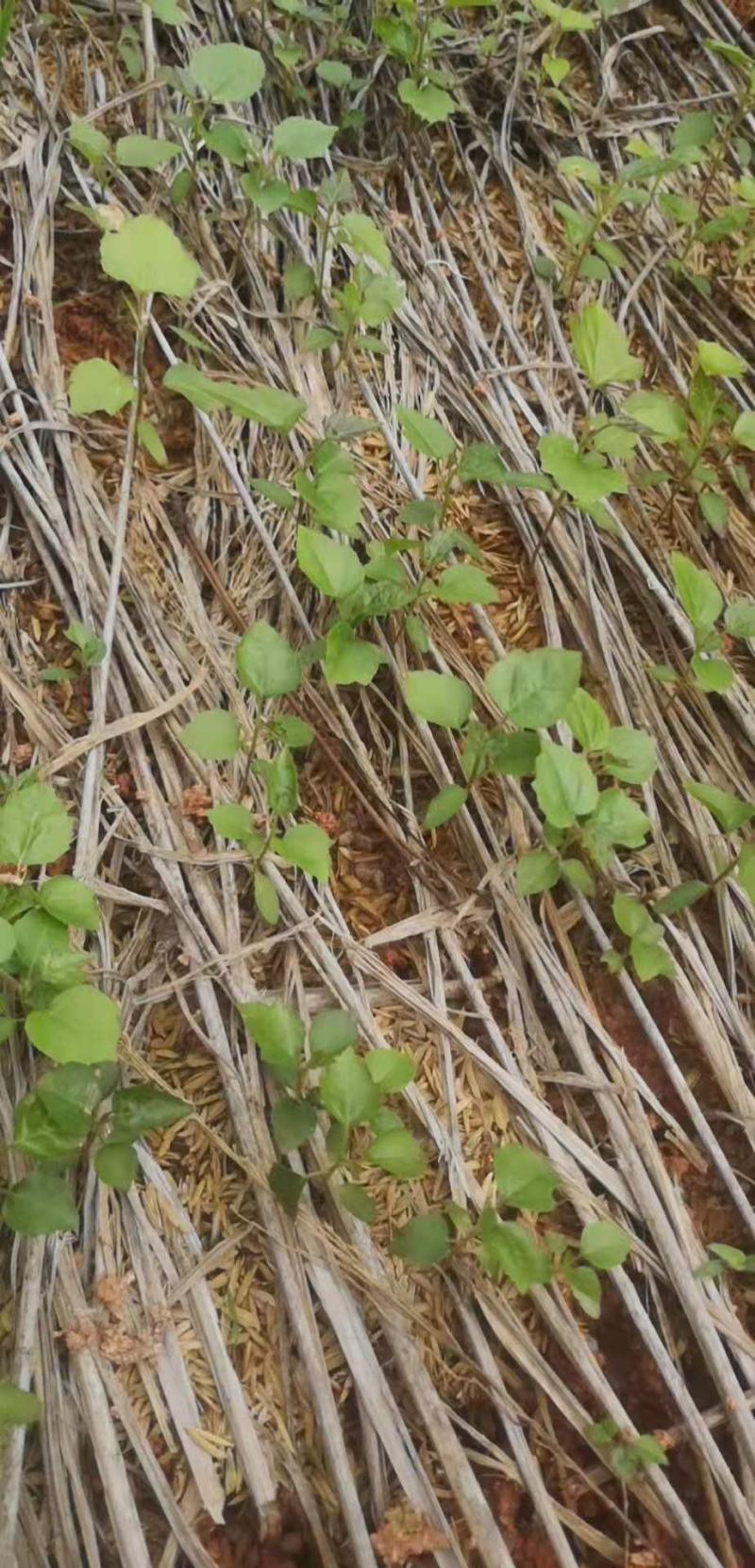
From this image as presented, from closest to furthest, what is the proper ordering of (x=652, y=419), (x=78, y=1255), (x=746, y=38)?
(x=78, y=1255) → (x=652, y=419) → (x=746, y=38)

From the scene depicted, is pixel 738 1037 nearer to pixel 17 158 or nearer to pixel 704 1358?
pixel 704 1358

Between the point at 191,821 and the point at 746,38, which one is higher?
the point at 746,38

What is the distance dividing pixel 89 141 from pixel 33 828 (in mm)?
839

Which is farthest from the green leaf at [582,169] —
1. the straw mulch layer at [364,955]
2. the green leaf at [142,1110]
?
the green leaf at [142,1110]

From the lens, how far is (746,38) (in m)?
1.65

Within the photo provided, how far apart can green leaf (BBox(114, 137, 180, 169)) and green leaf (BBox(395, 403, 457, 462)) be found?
1.35ft

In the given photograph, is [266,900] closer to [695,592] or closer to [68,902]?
[68,902]

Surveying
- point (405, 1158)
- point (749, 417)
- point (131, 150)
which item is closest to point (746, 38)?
point (749, 417)

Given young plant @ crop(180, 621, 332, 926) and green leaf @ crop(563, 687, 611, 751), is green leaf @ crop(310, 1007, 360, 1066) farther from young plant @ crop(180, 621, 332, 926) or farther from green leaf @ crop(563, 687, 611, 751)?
green leaf @ crop(563, 687, 611, 751)

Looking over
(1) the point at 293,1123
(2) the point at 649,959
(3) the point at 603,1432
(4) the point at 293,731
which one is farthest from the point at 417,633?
(3) the point at 603,1432

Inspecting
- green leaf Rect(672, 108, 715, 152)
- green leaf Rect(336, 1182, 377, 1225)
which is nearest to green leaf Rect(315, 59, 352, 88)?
green leaf Rect(672, 108, 715, 152)

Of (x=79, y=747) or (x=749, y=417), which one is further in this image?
(x=749, y=417)

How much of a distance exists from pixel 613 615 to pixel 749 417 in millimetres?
284

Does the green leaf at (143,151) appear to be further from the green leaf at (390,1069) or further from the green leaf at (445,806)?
the green leaf at (390,1069)
